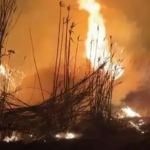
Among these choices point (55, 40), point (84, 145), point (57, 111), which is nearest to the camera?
point (84, 145)

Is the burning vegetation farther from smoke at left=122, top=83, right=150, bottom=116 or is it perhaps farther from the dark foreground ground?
smoke at left=122, top=83, right=150, bottom=116

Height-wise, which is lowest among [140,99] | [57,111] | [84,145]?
[84,145]

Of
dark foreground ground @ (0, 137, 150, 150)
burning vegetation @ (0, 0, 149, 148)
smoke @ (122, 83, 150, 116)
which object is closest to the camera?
dark foreground ground @ (0, 137, 150, 150)

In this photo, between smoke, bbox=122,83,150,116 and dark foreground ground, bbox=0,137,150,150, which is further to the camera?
smoke, bbox=122,83,150,116

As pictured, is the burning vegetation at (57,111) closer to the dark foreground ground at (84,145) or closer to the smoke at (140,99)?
the dark foreground ground at (84,145)

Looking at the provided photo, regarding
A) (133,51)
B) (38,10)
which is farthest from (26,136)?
(133,51)

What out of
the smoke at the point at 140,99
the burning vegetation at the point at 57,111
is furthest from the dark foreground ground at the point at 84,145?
the smoke at the point at 140,99

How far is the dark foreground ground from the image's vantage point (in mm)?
6209

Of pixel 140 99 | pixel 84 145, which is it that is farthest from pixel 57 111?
pixel 140 99

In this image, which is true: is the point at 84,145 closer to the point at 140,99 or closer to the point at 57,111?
the point at 57,111

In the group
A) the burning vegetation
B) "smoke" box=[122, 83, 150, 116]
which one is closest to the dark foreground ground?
the burning vegetation

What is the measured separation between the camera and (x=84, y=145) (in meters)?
6.47

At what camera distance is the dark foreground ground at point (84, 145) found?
621 centimetres

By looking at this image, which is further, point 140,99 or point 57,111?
point 140,99
